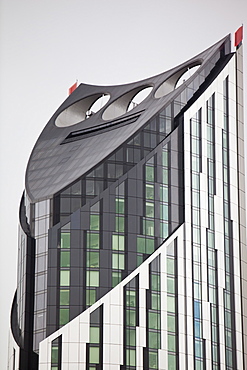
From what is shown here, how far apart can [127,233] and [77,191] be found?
2.85 meters

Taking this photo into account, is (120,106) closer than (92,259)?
No

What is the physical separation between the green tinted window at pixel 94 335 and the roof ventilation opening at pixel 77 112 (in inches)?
471

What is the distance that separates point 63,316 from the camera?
36.9m

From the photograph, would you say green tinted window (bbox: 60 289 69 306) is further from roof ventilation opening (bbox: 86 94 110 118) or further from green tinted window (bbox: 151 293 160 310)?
roof ventilation opening (bbox: 86 94 110 118)

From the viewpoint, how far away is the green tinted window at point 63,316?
36844mm

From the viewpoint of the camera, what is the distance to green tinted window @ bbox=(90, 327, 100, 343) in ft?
120

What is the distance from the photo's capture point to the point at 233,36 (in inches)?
1570

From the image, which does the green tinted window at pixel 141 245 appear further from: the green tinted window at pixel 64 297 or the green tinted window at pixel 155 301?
the green tinted window at pixel 64 297

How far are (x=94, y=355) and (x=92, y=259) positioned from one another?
13.4 feet

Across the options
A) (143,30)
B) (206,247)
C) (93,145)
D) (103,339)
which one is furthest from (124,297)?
(143,30)

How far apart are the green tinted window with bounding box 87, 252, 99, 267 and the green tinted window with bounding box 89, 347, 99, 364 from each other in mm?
3572

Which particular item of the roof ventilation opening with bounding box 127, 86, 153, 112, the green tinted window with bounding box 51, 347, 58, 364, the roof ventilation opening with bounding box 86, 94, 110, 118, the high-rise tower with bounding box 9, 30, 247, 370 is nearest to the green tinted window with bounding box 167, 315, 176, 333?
the high-rise tower with bounding box 9, 30, 247, 370

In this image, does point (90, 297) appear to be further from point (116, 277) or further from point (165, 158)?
point (165, 158)

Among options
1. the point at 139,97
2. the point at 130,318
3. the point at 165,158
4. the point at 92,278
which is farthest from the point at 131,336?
the point at 139,97
